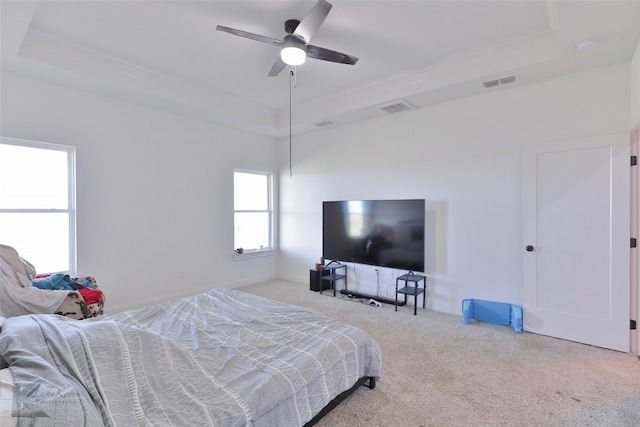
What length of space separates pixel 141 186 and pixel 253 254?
2.16 metres

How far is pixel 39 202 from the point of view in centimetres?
348

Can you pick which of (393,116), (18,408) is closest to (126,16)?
(18,408)

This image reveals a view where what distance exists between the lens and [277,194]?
238 inches

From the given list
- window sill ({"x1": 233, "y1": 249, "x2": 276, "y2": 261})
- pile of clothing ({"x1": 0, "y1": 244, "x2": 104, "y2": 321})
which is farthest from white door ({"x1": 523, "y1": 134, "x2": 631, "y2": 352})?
pile of clothing ({"x1": 0, "y1": 244, "x2": 104, "y2": 321})

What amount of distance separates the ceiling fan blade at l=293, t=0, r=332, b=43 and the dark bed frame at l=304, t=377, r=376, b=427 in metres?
2.56

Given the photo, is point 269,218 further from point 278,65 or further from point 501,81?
point 501,81

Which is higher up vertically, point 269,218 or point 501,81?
point 501,81

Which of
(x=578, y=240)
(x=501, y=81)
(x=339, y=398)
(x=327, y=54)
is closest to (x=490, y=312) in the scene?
(x=578, y=240)

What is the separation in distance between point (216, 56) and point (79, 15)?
1.17 m

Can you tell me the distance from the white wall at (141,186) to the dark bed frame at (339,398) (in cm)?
332

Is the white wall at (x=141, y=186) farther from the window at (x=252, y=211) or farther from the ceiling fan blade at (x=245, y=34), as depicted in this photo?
the ceiling fan blade at (x=245, y=34)

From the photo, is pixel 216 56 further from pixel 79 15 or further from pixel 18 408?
pixel 18 408

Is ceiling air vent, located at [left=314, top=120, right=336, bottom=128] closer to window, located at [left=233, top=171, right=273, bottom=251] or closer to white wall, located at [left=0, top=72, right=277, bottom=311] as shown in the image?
white wall, located at [left=0, top=72, right=277, bottom=311]

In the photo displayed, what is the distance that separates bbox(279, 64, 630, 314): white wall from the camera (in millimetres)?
3232
